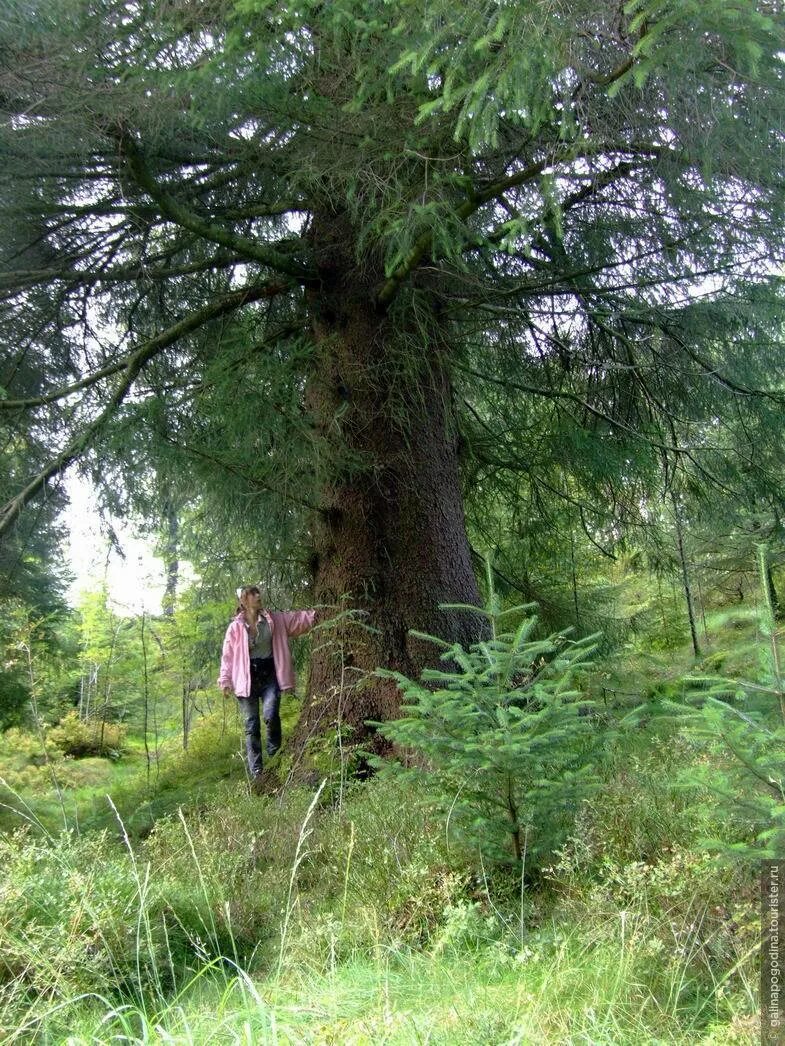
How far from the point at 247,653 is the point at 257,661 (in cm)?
15

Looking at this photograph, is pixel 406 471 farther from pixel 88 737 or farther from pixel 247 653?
pixel 88 737

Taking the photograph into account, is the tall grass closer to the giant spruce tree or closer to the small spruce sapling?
the small spruce sapling

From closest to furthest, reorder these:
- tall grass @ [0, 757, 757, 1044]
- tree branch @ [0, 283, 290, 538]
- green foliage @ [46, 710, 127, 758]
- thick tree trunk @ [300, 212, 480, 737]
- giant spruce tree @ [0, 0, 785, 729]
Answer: tall grass @ [0, 757, 757, 1044]
giant spruce tree @ [0, 0, 785, 729]
tree branch @ [0, 283, 290, 538]
thick tree trunk @ [300, 212, 480, 737]
green foliage @ [46, 710, 127, 758]

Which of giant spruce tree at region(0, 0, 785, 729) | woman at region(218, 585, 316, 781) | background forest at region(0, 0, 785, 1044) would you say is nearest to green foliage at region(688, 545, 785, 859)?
background forest at region(0, 0, 785, 1044)

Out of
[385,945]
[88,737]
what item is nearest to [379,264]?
[385,945]

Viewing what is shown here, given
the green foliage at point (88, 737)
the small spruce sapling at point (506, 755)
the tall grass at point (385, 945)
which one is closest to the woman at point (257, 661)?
the tall grass at point (385, 945)

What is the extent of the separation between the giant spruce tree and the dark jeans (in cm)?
74

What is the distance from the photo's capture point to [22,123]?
4.55m

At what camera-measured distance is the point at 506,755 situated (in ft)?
9.89

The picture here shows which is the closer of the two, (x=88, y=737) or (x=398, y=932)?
(x=398, y=932)

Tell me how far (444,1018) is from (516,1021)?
0.19 meters

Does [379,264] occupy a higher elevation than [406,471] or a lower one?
higher

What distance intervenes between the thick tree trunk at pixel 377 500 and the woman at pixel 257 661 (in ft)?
1.89

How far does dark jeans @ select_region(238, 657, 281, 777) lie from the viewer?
6773 mm
